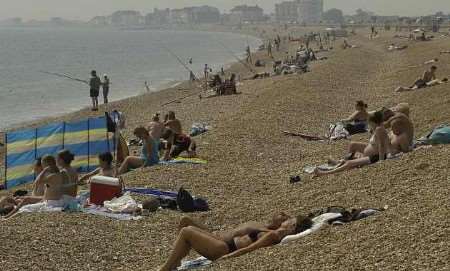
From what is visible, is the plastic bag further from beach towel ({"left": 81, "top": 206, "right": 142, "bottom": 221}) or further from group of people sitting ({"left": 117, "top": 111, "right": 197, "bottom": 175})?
group of people sitting ({"left": 117, "top": 111, "right": 197, "bottom": 175})

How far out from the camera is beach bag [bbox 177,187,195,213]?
27.8 ft

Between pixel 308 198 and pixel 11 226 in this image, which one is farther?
pixel 308 198

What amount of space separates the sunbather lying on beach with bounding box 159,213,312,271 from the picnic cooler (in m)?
2.42

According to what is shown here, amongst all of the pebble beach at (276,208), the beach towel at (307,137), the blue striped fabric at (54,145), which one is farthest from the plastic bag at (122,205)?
the beach towel at (307,137)

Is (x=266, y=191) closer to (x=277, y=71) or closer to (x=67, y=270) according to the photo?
(x=67, y=270)

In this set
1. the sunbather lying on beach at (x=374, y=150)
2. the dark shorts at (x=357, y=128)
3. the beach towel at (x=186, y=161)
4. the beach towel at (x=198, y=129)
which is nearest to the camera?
the sunbather lying on beach at (x=374, y=150)

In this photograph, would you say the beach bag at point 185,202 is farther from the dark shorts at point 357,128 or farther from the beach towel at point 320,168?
the dark shorts at point 357,128

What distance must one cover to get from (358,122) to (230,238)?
277 inches

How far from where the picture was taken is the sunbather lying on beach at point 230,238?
598 centimetres

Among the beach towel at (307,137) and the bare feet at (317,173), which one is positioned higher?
the bare feet at (317,173)

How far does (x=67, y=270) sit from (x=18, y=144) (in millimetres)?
5134

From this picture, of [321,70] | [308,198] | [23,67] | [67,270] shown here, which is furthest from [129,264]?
[23,67]

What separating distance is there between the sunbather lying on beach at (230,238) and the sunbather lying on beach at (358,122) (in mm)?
6420

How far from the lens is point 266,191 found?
930 cm
